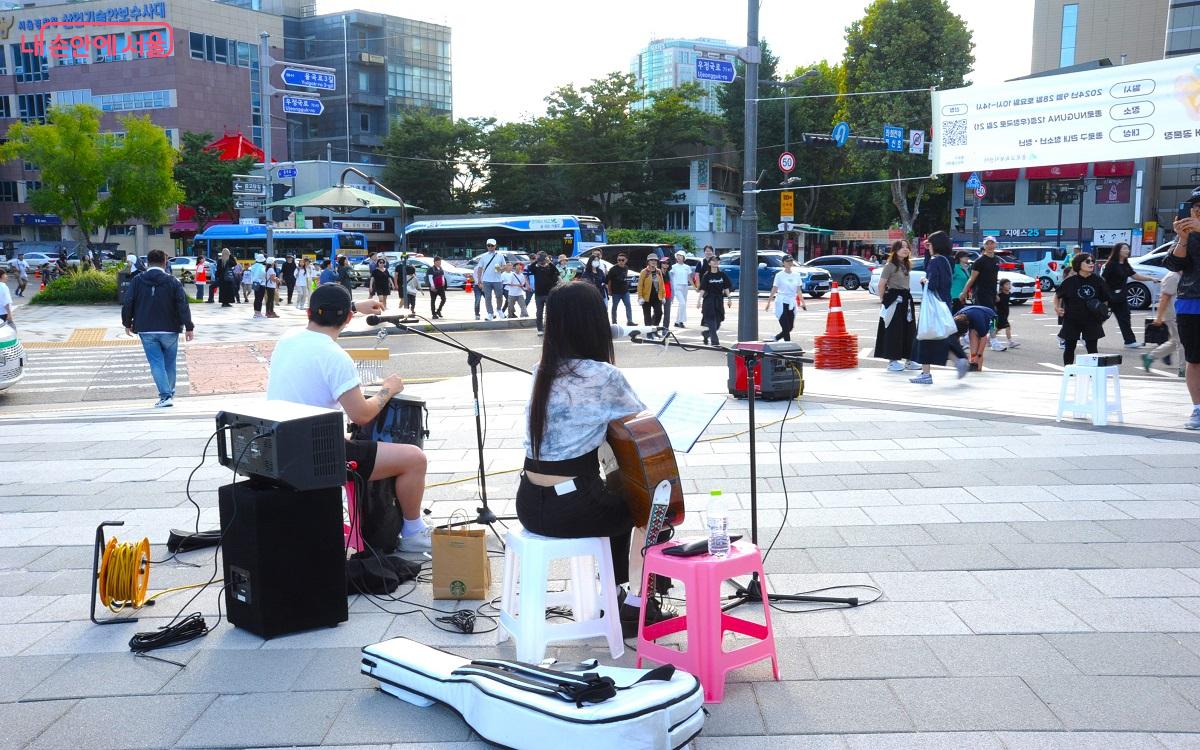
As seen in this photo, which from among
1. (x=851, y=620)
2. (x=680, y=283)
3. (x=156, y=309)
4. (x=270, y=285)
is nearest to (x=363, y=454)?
(x=851, y=620)

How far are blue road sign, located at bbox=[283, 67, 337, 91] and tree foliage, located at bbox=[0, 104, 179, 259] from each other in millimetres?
31968

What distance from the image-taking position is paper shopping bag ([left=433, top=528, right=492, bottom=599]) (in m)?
4.61

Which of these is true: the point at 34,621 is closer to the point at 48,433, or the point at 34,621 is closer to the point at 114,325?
the point at 48,433

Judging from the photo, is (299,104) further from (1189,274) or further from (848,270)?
(848,270)

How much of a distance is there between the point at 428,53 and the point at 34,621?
3356 inches

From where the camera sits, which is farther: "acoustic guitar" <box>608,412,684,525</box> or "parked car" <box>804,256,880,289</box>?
"parked car" <box>804,256,880,289</box>

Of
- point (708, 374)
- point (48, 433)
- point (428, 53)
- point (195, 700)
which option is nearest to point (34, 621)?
point (195, 700)

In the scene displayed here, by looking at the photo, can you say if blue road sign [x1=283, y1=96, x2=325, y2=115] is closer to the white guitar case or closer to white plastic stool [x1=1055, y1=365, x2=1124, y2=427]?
white plastic stool [x1=1055, y1=365, x2=1124, y2=427]

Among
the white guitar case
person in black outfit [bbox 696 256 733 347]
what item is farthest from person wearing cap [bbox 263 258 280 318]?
the white guitar case

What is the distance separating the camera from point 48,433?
9.23 m

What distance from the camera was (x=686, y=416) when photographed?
13.7 feet

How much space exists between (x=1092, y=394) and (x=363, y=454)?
6768 mm

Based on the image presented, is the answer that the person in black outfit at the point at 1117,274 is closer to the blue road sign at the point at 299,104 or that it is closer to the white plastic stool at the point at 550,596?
the white plastic stool at the point at 550,596

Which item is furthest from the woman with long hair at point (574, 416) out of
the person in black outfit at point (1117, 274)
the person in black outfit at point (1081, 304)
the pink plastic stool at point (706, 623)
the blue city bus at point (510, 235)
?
the blue city bus at point (510, 235)
